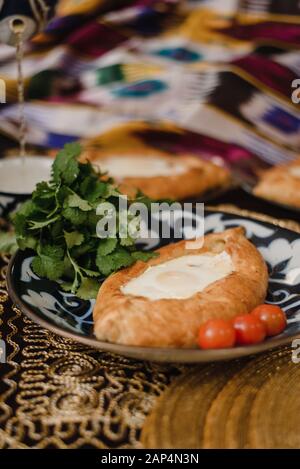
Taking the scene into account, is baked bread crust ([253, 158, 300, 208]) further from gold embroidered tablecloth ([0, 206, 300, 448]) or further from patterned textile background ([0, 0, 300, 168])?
gold embroidered tablecloth ([0, 206, 300, 448])

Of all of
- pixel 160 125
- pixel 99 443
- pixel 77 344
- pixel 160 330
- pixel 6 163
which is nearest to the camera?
pixel 99 443

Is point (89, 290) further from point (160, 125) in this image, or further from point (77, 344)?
point (160, 125)

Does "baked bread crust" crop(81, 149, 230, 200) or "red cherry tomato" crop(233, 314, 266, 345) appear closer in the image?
"red cherry tomato" crop(233, 314, 266, 345)

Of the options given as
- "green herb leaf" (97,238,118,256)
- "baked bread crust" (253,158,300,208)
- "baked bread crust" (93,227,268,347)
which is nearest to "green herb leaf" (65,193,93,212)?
"green herb leaf" (97,238,118,256)

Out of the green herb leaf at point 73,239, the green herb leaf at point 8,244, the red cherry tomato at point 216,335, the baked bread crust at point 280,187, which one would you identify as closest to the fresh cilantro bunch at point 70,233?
the green herb leaf at point 73,239

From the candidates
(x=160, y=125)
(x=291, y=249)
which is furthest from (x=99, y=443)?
(x=160, y=125)

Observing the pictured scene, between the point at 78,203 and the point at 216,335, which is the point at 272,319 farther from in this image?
the point at 78,203
